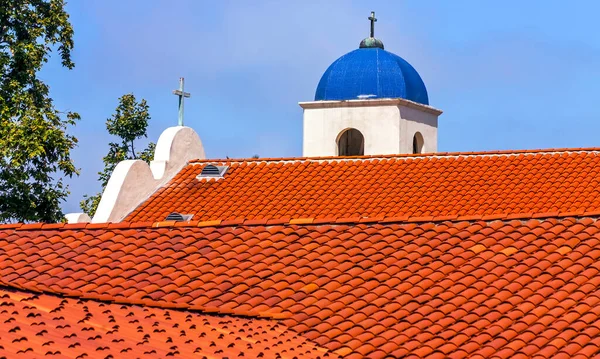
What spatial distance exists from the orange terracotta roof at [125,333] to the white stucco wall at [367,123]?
14746mm

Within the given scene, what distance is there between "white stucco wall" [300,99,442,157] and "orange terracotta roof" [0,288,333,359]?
48.4ft

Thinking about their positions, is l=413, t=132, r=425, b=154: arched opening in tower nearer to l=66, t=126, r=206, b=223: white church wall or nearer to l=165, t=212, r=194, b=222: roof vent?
l=66, t=126, r=206, b=223: white church wall

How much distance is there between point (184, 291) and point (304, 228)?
2.32 metres

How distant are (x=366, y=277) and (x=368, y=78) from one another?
14067 mm

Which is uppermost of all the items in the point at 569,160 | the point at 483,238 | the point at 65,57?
the point at 65,57

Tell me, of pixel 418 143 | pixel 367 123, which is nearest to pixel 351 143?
pixel 367 123

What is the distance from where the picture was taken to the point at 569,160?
2355 centimetres

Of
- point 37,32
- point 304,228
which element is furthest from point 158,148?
point 304,228

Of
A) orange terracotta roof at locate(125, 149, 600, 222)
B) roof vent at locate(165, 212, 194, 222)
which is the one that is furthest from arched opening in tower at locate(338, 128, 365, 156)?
roof vent at locate(165, 212, 194, 222)

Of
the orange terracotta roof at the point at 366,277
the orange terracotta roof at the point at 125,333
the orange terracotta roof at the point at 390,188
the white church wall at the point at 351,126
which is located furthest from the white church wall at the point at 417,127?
the orange terracotta roof at the point at 125,333

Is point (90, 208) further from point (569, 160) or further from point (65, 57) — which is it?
point (569, 160)

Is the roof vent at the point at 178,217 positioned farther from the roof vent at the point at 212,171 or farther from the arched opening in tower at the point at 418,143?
the arched opening in tower at the point at 418,143

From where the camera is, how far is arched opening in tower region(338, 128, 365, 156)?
96.4ft

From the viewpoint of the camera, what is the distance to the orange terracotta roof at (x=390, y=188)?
22.1 m
